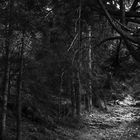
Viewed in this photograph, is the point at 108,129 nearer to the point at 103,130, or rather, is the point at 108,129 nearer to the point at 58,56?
the point at 103,130

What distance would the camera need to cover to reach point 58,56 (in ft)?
27.5

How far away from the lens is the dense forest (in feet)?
25.8

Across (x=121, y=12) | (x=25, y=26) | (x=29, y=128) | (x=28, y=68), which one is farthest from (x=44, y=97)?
(x=121, y=12)

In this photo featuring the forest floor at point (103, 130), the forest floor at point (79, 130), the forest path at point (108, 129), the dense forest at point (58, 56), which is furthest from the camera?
the forest path at point (108, 129)

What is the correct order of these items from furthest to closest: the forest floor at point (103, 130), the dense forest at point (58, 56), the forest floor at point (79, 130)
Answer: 1. the forest floor at point (103, 130)
2. the forest floor at point (79, 130)
3. the dense forest at point (58, 56)

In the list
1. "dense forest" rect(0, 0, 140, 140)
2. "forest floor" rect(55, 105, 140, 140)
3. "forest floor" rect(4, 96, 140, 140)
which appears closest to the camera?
"dense forest" rect(0, 0, 140, 140)

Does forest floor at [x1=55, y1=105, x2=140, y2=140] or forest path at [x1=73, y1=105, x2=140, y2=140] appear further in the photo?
forest path at [x1=73, y1=105, x2=140, y2=140]

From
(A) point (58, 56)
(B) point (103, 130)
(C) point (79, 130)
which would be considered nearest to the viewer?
(A) point (58, 56)

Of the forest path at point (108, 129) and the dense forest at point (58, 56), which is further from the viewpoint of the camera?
the forest path at point (108, 129)

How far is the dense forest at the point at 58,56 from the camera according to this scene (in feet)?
25.8

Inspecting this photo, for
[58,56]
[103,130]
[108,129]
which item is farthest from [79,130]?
[58,56]

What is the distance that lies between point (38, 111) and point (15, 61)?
14.1ft

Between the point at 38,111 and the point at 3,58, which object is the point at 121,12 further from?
the point at 38,111

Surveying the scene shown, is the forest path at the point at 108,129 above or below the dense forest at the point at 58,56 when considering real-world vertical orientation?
below
